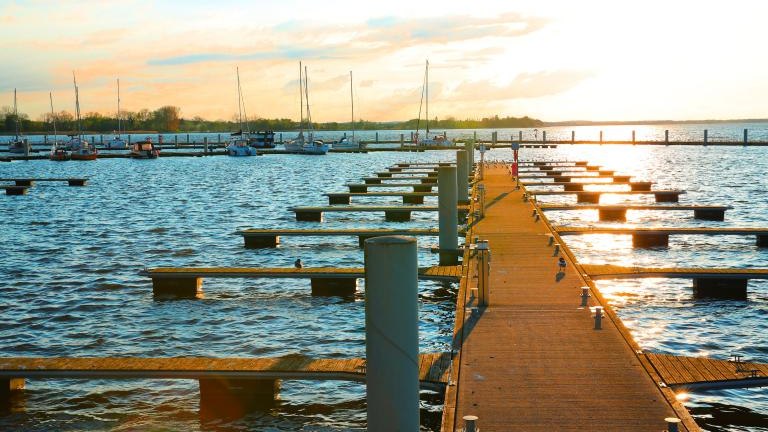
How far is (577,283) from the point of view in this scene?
14.6 m

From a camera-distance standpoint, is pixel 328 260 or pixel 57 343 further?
pixel 328 260

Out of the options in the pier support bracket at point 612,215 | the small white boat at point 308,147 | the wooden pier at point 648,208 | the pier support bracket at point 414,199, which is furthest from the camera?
the small white boat at point 308,147

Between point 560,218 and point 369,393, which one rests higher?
point 369,393

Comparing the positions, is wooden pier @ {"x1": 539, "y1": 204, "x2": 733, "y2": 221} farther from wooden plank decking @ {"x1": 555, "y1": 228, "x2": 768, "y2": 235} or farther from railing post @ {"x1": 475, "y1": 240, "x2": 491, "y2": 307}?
railing post @ {"x1": 475, "y1": 240, "x2": 491, "y2": 307}

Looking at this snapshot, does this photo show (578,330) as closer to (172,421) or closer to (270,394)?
(270,394)

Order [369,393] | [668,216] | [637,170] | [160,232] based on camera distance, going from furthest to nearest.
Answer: [637,170]
[668,216]
[160,232]
[369,393]

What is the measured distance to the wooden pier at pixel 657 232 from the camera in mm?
22953

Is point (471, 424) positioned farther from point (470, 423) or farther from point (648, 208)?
point (648, 208)

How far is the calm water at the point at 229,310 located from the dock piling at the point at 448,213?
0.88m

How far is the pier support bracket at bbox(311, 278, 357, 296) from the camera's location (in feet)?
59.7

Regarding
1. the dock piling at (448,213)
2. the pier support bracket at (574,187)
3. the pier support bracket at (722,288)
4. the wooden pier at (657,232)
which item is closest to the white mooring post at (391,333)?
the dock piling at (448,213)

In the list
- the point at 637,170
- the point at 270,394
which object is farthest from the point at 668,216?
the point at 637,170

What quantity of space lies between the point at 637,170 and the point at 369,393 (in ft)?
219

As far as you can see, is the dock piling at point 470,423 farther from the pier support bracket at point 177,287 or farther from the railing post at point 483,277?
the pier support bracket at point 177,287
